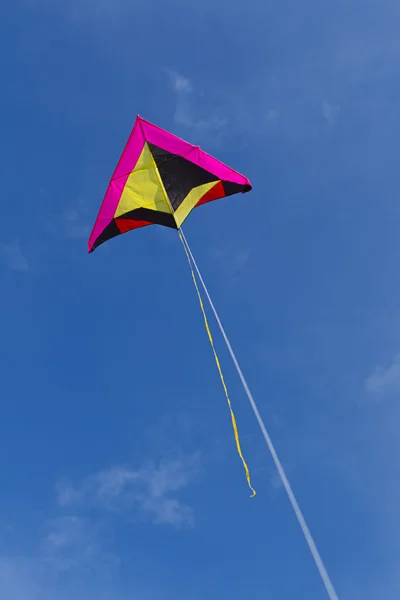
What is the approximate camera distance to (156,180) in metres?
12.6

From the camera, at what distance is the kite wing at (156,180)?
12.5m

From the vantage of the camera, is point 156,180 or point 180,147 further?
point 156,180

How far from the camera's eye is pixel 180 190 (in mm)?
12805

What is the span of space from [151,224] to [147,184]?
1.05 meters

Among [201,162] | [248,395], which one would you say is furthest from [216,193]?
[248,395]

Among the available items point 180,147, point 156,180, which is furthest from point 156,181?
point 180,147

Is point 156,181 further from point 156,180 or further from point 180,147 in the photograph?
point 180,147

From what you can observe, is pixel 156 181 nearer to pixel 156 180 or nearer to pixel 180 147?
pixel 156 180

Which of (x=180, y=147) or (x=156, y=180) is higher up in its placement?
(x=180, y=147)

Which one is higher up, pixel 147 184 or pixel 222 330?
pixel 147 184

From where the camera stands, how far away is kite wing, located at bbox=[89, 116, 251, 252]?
12469 mm

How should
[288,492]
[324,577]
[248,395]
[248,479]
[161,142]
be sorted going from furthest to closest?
[161,142], [248,479], [248,395], [288,492], [324,577]

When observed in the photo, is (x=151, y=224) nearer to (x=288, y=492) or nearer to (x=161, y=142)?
(x=161, y=142)

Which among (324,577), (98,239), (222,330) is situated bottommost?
(324,577)
